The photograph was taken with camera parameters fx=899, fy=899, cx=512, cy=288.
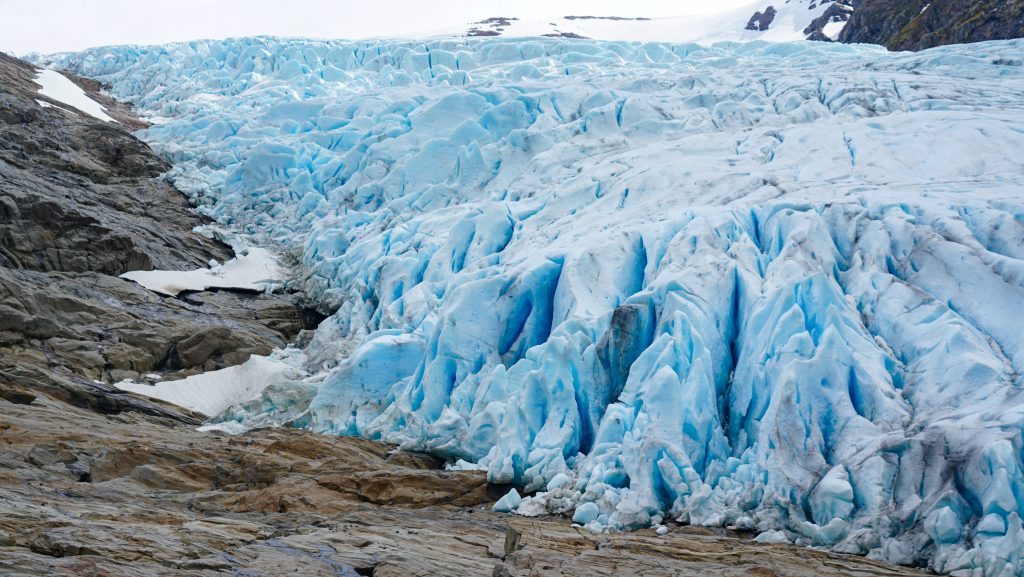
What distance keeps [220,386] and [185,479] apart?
4.06 metres

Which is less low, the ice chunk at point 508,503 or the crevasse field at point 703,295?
the crevasse field at point 703,295

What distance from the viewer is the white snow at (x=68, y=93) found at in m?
23.8

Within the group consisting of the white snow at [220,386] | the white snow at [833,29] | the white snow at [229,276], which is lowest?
the white snow at [220,386]

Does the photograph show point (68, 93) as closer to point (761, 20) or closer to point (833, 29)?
point (761, 20)

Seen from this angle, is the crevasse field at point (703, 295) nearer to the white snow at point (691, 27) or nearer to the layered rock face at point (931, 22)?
the layered rock face at point (931, 22)

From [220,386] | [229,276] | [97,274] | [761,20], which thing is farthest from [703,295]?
[761,20]

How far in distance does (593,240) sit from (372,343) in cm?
285

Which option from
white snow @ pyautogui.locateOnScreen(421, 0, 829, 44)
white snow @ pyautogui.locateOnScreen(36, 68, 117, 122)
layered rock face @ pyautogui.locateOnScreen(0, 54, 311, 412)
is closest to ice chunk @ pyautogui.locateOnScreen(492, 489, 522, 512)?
layered rock face @ pyautogui.locateOnScreen(0, 54, 311, 412)

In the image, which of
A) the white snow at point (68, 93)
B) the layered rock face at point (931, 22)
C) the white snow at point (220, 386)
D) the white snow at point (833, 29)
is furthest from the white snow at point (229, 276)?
the white snow at point (833, 29)

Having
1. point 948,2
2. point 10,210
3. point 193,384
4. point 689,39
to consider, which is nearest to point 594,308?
point 193,384

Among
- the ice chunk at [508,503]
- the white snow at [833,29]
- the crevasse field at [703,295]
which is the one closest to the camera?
the crevasse field at [703,295]

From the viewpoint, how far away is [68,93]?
83.3 ft

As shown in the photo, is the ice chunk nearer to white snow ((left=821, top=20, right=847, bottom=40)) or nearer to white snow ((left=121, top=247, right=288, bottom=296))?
white snow ((left=121, top=247, right=288, bottom=296))

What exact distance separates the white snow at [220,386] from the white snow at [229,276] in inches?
126
